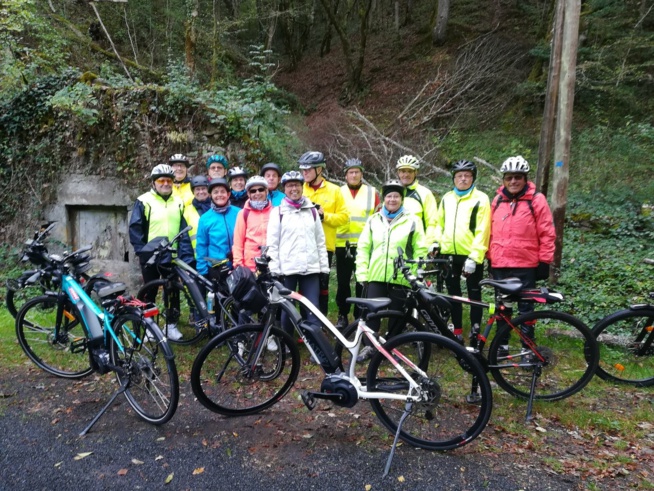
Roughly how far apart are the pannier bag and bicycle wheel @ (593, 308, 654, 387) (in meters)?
3.13

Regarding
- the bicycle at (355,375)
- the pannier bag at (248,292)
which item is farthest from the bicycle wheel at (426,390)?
the pannier bag at (248,292)

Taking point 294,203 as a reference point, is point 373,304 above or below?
below

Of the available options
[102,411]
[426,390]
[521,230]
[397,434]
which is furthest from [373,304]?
[102,411]

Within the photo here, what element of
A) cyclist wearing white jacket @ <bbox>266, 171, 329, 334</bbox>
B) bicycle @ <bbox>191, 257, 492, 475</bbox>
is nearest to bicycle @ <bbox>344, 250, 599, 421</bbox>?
bicycle @ <bbox>191, 257, 492, 475</bbox>

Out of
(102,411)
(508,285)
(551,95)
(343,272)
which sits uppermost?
(551,95)

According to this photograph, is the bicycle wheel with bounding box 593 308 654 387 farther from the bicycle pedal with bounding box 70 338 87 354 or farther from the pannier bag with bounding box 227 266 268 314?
the bicycle pedal with bounding box 70 338 87 354

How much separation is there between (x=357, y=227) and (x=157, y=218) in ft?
7.60

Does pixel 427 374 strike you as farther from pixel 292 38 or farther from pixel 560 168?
pixel 292 38

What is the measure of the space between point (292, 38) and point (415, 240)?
2307cm

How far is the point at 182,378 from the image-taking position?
430 cm

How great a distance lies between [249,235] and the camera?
14.6 feet

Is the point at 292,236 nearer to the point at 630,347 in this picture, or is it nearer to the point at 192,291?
the point at 192,291

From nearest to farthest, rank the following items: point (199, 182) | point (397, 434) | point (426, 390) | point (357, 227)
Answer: point (397, 434), point (426, 390), point (357, 227), point (199, 182)

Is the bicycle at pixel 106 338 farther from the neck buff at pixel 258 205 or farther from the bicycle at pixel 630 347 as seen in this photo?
the bicycle at pixel 630 347
